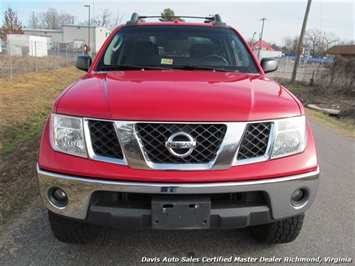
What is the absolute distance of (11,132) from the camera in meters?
7.27

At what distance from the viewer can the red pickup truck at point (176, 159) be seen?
7.02 ft

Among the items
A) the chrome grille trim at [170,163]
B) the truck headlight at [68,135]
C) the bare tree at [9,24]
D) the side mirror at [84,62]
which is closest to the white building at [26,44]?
the bare tree at [9,24]

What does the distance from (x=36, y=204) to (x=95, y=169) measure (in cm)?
170

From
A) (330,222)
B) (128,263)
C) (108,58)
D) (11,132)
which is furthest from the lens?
(11,132)

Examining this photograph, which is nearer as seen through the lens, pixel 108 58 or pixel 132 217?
pixel 132 217

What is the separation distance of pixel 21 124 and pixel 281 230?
6.89 meters

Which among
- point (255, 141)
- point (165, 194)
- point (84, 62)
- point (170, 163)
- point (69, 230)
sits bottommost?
point (69, 230)

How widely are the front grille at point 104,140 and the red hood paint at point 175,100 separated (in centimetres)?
7

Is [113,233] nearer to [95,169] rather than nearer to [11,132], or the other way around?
[95,169]

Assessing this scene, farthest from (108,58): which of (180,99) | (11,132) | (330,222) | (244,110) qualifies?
(11,132)

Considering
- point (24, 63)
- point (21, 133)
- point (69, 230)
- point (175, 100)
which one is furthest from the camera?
point (24, 63)

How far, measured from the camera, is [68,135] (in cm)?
228

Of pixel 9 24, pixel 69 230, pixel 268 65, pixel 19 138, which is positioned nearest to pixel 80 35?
pixel 9 24

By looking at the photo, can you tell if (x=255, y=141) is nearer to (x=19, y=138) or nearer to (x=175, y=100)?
(x=175, y=100)
